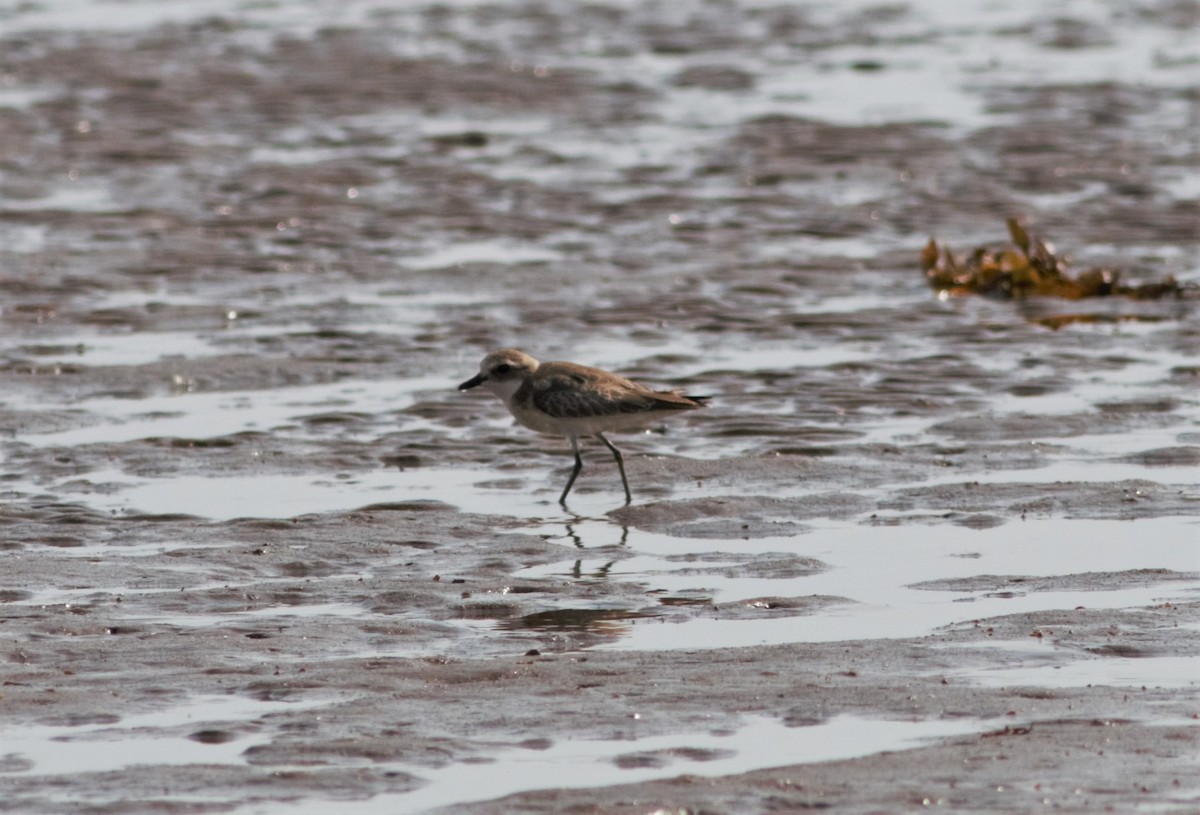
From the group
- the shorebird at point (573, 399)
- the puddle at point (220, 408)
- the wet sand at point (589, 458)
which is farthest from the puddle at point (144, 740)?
the puddle at point (220, 408)

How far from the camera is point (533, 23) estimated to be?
29.5 m

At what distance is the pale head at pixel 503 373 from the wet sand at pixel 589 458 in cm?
43

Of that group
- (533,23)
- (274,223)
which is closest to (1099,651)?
(274,223)

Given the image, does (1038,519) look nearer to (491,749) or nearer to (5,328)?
(491,749)

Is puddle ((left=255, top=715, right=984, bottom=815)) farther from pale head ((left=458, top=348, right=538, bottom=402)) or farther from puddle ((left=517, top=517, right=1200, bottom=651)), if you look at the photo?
pale head ((left=458, top=348, right=538, bottom=402))

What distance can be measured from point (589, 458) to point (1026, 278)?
461cm

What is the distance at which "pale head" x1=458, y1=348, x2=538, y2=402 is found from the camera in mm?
10141

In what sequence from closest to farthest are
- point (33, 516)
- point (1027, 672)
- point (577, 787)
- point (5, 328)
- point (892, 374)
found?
point (577, 787), point (1027, 672), point (33, 516), point (892, 374), point (5, 328)

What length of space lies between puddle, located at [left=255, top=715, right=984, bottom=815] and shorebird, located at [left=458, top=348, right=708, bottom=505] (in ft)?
11.7

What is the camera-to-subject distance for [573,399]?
9945 millimetres

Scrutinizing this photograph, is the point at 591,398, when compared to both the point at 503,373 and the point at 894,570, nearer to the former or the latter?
the point at 503,373

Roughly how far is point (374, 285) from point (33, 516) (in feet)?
18.6

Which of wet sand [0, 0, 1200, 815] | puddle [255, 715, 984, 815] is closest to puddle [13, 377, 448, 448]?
wet sand [0, 0, 1200, 815]

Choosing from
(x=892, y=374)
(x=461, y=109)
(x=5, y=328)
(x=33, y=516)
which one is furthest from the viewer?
(x=461, y=109)
